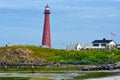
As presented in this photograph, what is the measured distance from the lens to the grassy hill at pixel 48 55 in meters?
115

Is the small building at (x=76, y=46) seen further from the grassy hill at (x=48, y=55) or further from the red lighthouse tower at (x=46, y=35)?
the grassy hill at (x=48, y=55)

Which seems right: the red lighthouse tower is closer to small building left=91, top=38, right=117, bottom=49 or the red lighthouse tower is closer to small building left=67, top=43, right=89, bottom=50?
small building left=67, top=43, right=89, bottom=50

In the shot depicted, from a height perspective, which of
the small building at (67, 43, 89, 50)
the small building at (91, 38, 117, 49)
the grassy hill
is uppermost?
the small building at (91, 38, 117, 49)

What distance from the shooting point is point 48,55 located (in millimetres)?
118312

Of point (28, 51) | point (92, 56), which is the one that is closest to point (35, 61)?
point (28, 51)

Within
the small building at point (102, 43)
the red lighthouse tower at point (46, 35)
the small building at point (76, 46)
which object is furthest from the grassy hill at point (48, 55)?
the small building at point (102, 43)

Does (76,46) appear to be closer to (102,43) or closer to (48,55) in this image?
(102,43)

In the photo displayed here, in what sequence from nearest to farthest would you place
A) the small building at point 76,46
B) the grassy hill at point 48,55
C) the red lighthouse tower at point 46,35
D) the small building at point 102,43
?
the grassy hill at point 48,55, the red lighthouse tower at point 46,35, the small building at point 76,46, the small building at point 102,43

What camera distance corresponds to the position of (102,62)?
4284 inches

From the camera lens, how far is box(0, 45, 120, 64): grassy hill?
4514 inches

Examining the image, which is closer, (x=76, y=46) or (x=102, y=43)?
(x=76, y=46)

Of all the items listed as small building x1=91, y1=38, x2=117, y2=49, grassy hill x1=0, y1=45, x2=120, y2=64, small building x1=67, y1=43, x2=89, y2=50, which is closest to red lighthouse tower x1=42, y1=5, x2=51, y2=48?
grassy hill x1=0, y1=45, x2=120, y2=64

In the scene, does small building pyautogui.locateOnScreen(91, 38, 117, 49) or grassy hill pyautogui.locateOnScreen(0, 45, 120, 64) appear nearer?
grassy hill pyautogui.locateOnScreen(0, 45, 120, 64)

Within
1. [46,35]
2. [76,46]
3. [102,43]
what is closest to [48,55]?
[46,35]
